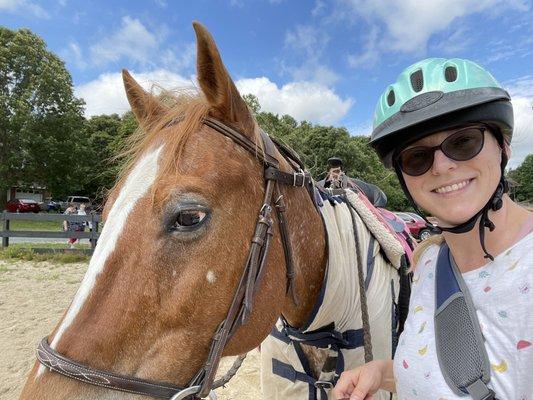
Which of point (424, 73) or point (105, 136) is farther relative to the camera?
point (105, 136)

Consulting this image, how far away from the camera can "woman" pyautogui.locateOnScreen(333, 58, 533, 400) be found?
3.53 ft

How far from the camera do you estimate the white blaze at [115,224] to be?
130cm

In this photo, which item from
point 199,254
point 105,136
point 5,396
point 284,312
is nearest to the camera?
point 199,254

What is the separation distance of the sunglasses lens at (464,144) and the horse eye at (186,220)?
38.3 inches

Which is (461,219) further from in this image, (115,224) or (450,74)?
(115,224)

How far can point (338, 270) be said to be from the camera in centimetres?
206

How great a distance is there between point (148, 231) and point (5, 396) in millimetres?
4299

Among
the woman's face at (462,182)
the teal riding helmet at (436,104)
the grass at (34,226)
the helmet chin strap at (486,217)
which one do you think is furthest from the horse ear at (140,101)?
the grass at (34,226)

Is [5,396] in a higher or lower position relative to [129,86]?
lower

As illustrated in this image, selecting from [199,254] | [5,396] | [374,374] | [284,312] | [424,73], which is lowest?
[5,396]

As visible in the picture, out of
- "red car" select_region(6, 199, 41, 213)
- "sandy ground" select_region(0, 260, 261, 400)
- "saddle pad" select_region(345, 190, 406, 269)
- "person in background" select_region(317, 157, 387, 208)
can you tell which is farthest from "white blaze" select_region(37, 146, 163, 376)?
"red car" select_region(6, 199, 41, 213)

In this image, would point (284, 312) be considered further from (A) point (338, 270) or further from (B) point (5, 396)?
(B) point (5, 396)

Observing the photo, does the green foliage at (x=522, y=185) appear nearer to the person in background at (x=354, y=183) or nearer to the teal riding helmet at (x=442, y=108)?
the teal riding helmet at (x=442, y=108)

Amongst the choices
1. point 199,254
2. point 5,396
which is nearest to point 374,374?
point 199,254
